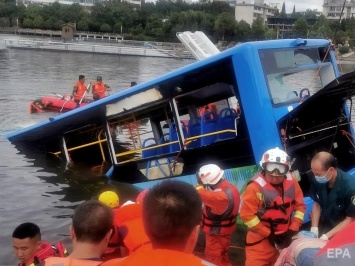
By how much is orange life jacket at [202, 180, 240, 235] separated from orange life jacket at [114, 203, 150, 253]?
1.45 metres

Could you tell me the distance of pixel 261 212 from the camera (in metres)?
5.78

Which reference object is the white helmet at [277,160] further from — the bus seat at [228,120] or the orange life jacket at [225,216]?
the bus seat at [228,120]

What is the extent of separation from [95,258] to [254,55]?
4877 millimetres

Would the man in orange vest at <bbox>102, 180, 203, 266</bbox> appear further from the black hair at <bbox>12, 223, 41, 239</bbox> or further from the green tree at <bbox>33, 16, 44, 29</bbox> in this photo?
the green tree at <bbox>33, 16, 44, 29</bbox>

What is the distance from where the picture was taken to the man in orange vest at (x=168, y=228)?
8.82 ft

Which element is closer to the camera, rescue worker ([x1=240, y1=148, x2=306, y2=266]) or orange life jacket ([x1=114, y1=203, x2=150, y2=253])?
orange life jacket ([x1=114, y1=203, x2=150, y2=253])

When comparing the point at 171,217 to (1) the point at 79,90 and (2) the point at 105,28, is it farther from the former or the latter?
(2) the point at 105,28

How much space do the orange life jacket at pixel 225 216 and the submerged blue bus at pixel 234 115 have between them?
152 cm

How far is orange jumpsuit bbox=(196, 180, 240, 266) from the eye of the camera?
621cm

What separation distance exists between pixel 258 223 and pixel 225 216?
647mm

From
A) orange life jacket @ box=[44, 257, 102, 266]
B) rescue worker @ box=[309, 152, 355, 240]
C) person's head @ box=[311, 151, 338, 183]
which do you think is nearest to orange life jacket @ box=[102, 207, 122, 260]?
orange life jacket @ box=[44, 257, 102, 266]

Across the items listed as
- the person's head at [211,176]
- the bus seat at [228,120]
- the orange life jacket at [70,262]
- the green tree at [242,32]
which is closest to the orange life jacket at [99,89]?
the bus seat at [228,120]

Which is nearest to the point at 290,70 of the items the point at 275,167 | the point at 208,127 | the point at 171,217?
the point at 208,127

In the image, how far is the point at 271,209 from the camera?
575 cm
